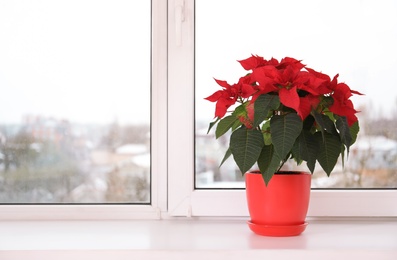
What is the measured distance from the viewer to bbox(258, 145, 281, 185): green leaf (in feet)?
5.13

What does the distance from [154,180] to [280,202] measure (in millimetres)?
445

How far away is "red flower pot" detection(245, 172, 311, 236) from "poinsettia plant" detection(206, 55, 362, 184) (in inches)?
3.1

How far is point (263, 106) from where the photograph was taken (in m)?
1.54

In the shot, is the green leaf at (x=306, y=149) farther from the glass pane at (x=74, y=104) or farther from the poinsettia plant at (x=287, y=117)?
the glass pane at (x=74, y=104)

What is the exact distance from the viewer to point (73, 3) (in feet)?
6.41

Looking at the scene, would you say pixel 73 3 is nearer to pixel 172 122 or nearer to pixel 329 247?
pixel 172 122

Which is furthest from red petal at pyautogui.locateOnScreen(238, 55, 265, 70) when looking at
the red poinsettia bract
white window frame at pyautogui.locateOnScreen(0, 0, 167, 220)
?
white window frame at pyautogui.locateOnScreen(0, 0, 167, 220)

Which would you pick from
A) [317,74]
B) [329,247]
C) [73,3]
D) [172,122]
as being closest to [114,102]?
[172,122]

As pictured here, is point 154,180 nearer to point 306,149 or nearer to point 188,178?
point 188,178

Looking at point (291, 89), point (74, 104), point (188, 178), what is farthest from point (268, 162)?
point (74, 104)

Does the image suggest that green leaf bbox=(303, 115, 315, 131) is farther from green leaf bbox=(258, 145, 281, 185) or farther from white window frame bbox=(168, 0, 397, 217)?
white window frame bbox=(168, 0, 397, 217)

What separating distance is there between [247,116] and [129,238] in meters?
0.43

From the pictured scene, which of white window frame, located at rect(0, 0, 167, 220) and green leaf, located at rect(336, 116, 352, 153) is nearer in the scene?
green leaf, located at rect(336, 116, 352, 153)

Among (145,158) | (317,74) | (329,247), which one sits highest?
(317,74)
